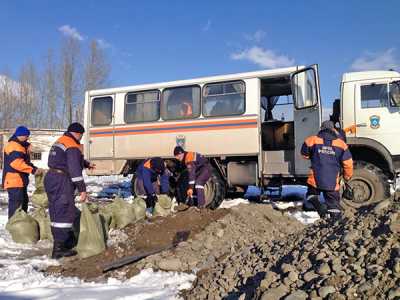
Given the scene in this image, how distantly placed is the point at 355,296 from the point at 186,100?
721 cm

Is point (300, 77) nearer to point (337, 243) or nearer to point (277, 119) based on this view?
point (277, 119)

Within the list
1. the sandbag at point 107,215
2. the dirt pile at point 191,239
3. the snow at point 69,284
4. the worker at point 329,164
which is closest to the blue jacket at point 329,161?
the worker at point 329,164

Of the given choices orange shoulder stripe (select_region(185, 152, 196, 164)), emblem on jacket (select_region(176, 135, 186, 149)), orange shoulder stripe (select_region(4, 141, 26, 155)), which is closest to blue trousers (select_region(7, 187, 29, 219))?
orange shoulder stripe (select_region(4, 141, 26, 155))

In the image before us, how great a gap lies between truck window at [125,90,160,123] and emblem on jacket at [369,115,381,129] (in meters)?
4.69

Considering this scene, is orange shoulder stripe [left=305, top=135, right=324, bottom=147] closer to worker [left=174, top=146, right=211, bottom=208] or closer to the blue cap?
worker [left=174, top=146, right=211, bottom=208]

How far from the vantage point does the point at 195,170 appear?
7.91 metres

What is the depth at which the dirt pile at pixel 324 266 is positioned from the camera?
2.69m

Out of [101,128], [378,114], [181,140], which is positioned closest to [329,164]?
[378,114]

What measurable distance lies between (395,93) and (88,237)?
630 centimetres

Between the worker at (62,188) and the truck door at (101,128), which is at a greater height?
the truck door at (101,128)

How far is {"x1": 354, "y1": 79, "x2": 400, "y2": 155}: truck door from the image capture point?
779 cm

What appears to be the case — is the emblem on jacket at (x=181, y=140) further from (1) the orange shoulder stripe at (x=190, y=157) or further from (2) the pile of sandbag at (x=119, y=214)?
(2) the pile of sandbag at (x=119, y=214)

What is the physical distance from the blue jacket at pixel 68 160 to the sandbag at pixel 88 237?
328mm

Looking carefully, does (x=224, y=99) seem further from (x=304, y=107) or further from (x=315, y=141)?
(x=315, y=141)
